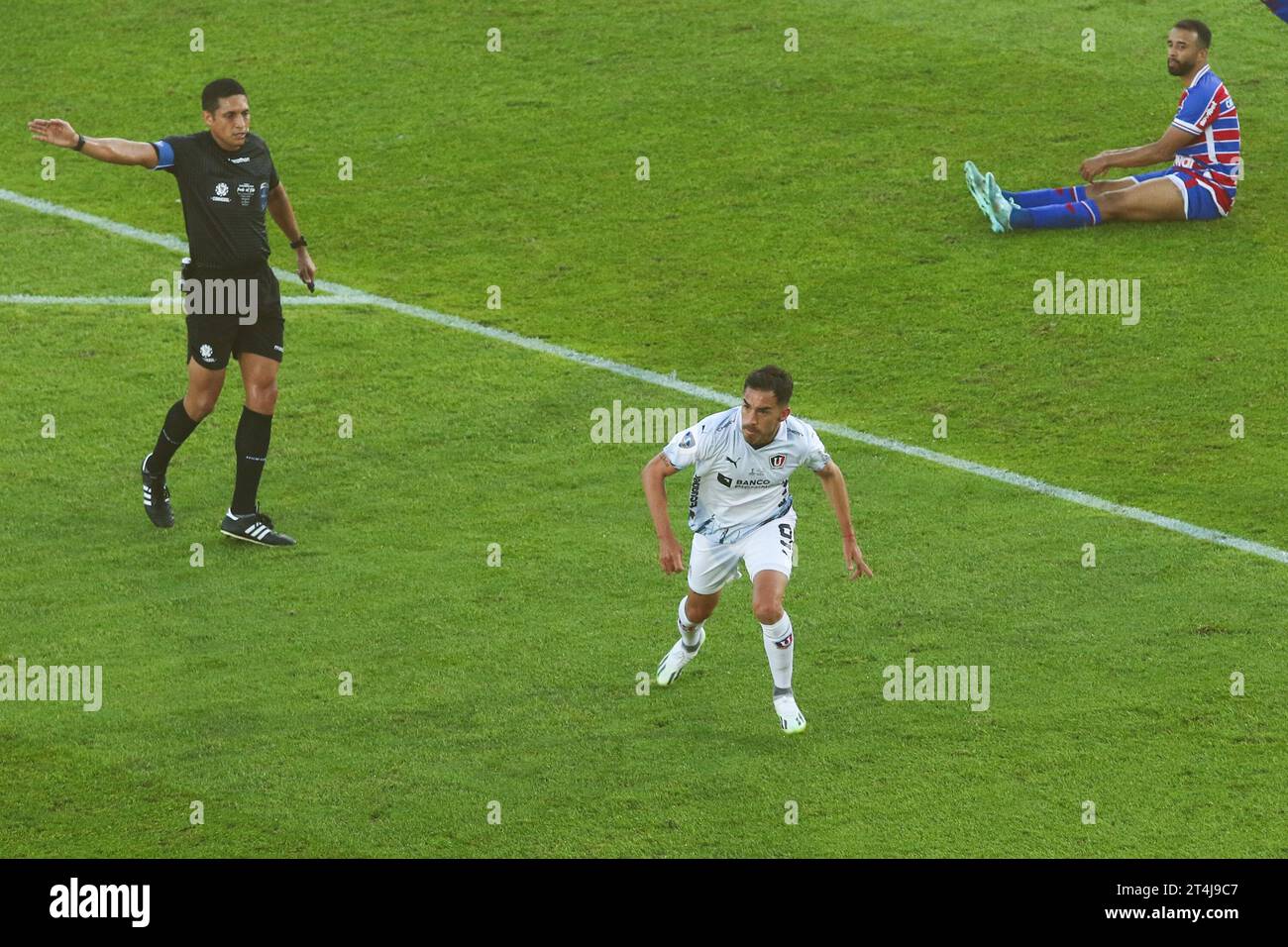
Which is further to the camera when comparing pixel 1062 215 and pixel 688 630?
pixel 1062 215

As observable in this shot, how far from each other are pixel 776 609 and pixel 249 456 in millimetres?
3934

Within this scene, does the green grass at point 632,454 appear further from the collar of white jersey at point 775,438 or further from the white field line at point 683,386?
the collar of white jersey at point 775,438

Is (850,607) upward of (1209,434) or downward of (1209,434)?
downward

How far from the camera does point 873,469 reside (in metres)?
12.4

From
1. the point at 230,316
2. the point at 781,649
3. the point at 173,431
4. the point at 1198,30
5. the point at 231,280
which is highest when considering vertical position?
the point at 1198,30

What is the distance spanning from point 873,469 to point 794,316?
2848 mm

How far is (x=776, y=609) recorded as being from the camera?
907cm

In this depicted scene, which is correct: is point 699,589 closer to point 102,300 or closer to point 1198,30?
point 102,300

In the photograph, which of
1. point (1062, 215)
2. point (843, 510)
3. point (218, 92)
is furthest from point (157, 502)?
point (1062, 215)

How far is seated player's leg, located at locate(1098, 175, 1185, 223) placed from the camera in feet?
52.6

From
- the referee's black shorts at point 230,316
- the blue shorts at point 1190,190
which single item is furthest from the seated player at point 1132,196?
the referee's black shorts at point 230,316

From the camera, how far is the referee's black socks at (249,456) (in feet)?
37.4
